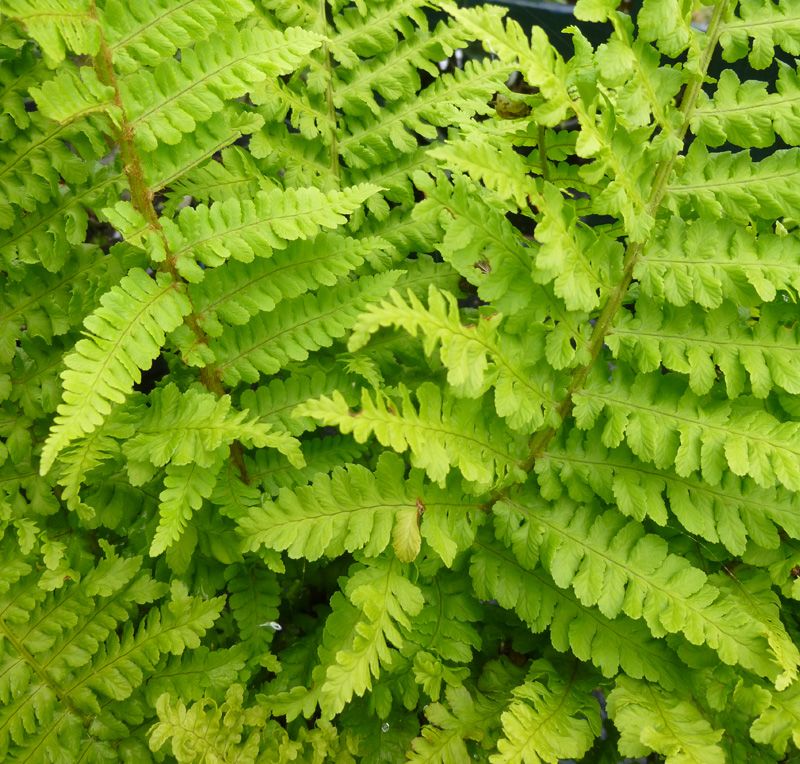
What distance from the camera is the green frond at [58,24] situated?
1.01 m

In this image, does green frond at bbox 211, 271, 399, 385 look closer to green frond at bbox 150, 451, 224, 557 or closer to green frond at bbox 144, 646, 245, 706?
green frond at bbox 150, 451, 224, 557

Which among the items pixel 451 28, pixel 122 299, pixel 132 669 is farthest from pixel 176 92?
pixel 132 669

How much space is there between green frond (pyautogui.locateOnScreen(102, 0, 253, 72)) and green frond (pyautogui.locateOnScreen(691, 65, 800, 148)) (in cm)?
75

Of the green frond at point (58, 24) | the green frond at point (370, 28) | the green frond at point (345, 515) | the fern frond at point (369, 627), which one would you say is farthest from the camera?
the green frond at point (370, 28)

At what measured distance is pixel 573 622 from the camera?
134 cm

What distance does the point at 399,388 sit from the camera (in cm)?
117

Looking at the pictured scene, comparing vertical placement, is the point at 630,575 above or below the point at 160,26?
below

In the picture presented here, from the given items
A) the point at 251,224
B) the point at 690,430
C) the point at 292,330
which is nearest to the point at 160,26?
the point at 251,224

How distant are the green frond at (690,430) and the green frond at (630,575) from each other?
152 millimetres

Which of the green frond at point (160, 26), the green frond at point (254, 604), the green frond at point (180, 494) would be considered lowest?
the green frond at point (254, 604)

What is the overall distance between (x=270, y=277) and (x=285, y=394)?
24 centimetres

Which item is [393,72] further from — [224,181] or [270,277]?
[270,277]

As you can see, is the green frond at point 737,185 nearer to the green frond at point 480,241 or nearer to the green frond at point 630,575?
the green frond at point 480,241

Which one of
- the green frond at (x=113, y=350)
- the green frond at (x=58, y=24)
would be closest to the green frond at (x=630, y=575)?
the green frond at (x=113, y=350)
